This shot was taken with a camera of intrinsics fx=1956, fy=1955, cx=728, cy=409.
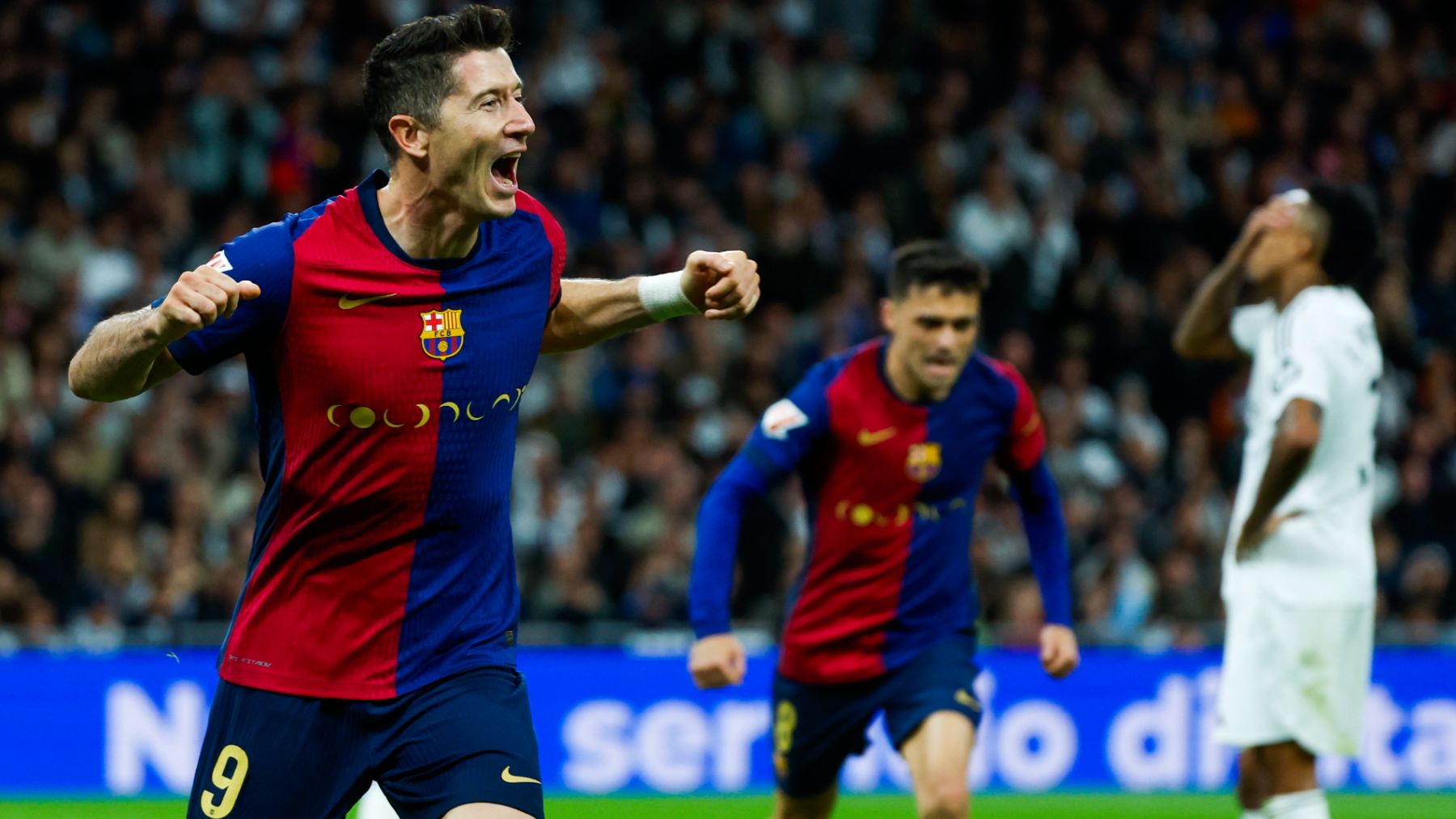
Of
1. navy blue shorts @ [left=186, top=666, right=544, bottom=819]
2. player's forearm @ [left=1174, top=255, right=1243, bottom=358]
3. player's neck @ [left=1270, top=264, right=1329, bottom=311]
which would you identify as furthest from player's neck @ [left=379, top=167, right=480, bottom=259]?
player's forearm @ [left=1174, top=255, right=1243, bottom=358]

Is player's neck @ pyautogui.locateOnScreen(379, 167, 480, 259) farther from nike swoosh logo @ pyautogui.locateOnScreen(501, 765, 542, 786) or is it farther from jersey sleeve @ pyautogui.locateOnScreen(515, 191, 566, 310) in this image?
nike swoosh logo @ pyautogui.locateOnScreen(501, 765, 542, 786)

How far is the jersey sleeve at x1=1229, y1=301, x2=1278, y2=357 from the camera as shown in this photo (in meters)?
7.02

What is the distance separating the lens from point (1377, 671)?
38.2 ft

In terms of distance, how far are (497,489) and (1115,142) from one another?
41.7 feet

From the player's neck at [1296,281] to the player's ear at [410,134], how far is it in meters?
3.38

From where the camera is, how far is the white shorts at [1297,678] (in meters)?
6.25

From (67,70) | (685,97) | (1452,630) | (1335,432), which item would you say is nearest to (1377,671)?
(1452,630)

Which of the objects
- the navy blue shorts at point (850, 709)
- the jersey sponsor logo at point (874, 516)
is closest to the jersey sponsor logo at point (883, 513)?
the jersey sponsor logo at point (874, 516)

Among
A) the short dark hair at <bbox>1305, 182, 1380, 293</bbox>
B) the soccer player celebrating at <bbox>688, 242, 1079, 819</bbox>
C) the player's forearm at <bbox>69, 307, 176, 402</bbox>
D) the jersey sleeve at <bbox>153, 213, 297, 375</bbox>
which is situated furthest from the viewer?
the soccer player celebrating at <bbox>688, 242, 1079, 819</bbox>

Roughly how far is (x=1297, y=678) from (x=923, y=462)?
140cm

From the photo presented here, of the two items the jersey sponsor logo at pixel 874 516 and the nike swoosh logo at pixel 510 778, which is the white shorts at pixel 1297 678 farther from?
the nike swoosh logo at pixel 510 778

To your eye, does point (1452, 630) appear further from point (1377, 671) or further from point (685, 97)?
point (685, 97)

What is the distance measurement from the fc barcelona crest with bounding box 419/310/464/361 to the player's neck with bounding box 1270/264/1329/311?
3317mm

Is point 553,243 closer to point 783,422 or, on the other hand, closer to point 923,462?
point 783,422
